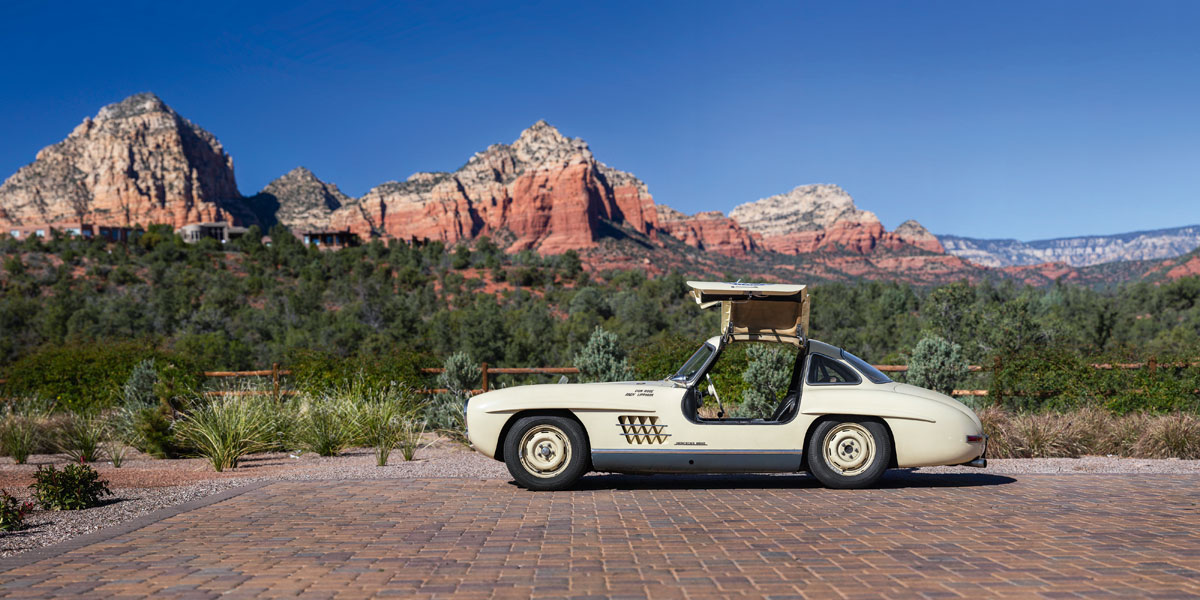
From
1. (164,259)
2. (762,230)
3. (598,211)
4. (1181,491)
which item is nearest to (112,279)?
(164,259)

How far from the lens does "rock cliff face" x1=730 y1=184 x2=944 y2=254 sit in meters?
158

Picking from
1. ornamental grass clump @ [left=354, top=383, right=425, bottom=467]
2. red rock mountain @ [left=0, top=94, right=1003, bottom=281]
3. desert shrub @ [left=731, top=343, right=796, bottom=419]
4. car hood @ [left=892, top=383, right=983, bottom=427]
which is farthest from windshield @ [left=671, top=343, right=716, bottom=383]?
red rock mountain @ [left=0, top=94, right=1003, bottom=281]

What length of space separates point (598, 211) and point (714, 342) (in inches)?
5628

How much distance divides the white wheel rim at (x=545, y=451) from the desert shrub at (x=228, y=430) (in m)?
4.43

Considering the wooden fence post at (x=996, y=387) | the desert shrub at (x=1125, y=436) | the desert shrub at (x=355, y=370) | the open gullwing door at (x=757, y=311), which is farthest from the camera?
the desert shrub at (x=355, y=370)

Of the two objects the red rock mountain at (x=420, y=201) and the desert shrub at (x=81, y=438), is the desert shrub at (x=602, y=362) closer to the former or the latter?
the desert shrub at (x=81, y=438)

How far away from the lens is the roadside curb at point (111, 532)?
16.1ft

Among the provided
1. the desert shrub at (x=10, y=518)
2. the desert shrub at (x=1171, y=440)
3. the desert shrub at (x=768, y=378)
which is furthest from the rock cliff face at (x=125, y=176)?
the desert shrub at (x=1171, y=440)

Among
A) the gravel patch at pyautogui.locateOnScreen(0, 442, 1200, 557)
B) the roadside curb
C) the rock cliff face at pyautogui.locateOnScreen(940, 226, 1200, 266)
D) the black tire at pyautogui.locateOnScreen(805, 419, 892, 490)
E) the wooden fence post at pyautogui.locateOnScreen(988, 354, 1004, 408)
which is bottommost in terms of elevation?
Result: the gravel patch at pyautogui.locateOnScreen(0, 442, 1200, 557)

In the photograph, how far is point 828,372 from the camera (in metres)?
7.48

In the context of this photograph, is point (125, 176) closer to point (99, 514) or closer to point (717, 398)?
point (99, 514)

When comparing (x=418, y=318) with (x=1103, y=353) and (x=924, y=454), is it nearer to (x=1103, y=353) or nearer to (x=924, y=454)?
(x=1103, y=353)

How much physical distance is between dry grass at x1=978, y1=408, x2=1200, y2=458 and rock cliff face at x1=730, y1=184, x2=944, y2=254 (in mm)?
136594

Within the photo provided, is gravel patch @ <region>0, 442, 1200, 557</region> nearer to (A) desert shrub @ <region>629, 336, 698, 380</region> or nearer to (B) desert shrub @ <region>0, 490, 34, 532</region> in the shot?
(B) desert shrub @ <region>0, 490, 34, 532</region>
